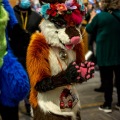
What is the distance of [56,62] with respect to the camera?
1.97m

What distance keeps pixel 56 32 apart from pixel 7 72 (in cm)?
41

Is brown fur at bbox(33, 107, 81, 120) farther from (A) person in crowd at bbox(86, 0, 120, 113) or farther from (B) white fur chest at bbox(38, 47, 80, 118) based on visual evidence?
(A) person in crowd at bbox(86, 0, 120, 113)

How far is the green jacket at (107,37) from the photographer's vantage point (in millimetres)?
3555

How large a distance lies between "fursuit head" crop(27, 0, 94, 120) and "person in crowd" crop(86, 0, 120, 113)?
63.7 inches

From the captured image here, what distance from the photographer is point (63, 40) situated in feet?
6.22

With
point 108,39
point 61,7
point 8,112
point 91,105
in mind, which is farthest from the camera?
point 91,105

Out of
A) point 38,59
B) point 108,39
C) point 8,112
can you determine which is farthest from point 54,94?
point 108,39

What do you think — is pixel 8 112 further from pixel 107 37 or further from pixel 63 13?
pixel 107 37

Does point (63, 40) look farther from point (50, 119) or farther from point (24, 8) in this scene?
point (24, 8)

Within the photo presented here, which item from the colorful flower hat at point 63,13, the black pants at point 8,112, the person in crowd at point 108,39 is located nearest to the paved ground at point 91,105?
the person in crowd at point 108,39

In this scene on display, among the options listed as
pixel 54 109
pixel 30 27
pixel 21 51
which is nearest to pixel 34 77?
pixel 54 109

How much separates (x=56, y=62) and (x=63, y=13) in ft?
1.05

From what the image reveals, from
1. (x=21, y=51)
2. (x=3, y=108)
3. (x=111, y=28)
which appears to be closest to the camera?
(x=3, y=108)

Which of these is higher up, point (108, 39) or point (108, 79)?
point (108, 39)
